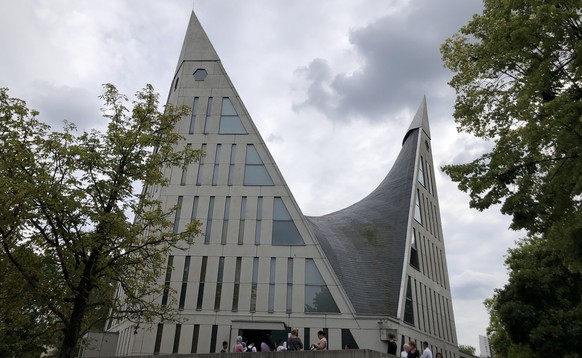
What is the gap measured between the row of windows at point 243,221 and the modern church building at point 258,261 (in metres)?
0.06

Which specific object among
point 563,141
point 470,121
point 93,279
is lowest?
point 93,279

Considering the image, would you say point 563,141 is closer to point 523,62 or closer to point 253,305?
point 523,62

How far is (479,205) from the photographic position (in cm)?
1234

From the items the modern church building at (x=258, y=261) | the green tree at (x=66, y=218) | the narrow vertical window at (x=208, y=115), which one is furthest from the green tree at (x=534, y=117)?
the narrow vertical window at (x=208, y=115)

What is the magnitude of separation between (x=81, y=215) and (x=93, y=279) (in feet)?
6.49

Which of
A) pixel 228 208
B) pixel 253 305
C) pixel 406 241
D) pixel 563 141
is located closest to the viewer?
pixel 563 141

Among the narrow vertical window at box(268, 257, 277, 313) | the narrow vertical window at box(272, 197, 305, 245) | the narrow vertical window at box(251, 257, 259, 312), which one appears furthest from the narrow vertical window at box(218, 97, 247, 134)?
the narrow vertical window at box(268, 257, 277, 313)

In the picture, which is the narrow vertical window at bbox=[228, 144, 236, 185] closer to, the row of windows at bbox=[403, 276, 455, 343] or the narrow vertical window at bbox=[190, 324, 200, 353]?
the narrow vertical window at bbox=[190, 324, 200, 353]

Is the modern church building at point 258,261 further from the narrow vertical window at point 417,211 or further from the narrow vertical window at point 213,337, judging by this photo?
the narrow vertical window at point 417,211

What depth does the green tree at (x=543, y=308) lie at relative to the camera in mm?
20391

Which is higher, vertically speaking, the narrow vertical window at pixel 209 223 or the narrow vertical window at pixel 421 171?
the narrow vertical window at pixel 421 171

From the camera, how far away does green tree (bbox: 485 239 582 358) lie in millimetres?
20391

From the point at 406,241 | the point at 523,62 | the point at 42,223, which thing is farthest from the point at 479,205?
the point at 406,241

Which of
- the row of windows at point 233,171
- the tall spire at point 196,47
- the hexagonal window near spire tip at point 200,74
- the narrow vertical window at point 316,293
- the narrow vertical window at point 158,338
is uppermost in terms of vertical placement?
the tall spire at point 196,47
